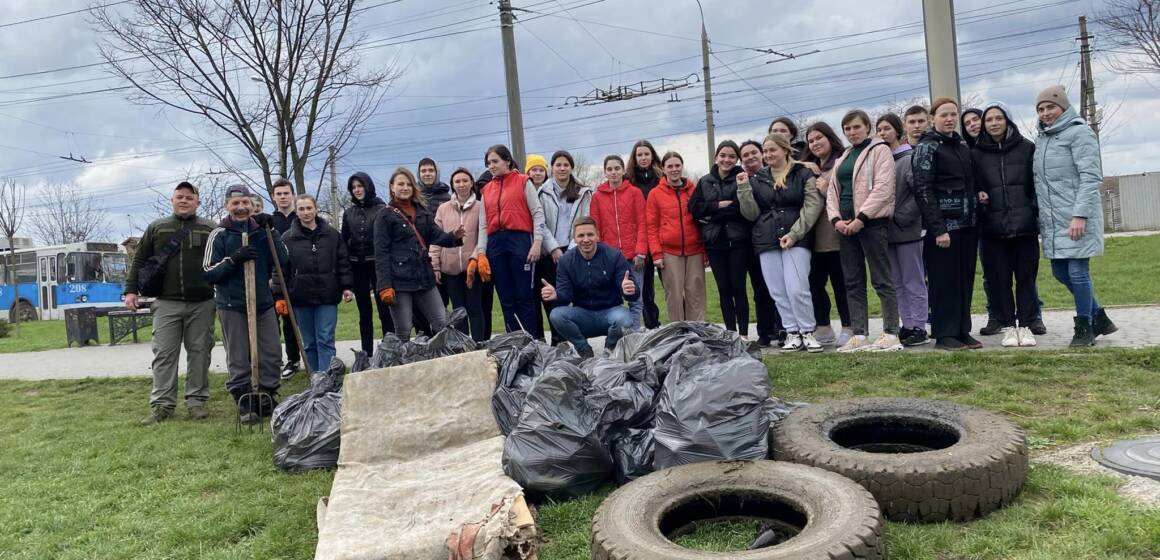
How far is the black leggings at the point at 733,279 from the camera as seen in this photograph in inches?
259

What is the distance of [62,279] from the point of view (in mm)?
23375

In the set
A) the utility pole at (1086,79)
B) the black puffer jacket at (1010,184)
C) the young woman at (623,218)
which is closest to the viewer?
the black puffer jacket at (1010,184)

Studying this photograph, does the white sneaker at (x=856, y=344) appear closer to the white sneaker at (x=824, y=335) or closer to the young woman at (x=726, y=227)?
the white sneaker at (x=824, y=335)

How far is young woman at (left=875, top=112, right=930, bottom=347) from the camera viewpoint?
19.6 ft

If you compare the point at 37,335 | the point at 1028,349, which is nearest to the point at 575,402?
the point at 1028,349

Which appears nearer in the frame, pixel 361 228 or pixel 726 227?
pixel 726 227

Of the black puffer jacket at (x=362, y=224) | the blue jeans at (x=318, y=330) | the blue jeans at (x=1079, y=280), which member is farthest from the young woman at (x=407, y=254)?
the blue jeans at (x=1079, y=280)

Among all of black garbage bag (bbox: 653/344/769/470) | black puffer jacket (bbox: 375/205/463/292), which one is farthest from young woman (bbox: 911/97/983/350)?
black puffer jacket (bbox: 375/205/463/292)

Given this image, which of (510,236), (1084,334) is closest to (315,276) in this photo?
(510,236)

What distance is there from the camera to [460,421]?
14.2 feet

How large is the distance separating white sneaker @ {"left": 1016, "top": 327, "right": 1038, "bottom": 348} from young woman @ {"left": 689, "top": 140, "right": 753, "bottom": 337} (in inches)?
85.0

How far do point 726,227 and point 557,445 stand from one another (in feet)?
11.5

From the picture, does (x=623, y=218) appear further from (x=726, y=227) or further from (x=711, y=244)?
(x=726, y=227)

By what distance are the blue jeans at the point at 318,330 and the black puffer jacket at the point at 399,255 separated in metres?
0.57
